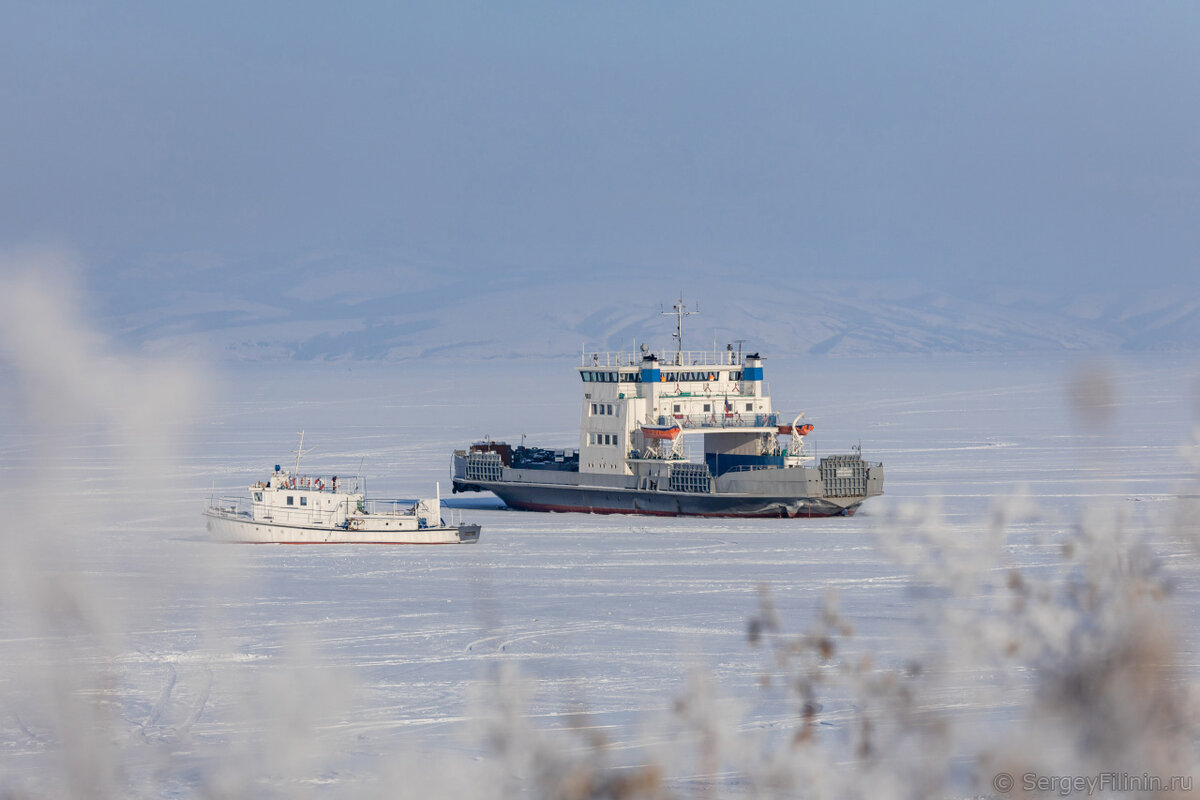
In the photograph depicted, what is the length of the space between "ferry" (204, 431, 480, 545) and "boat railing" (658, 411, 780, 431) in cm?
1085

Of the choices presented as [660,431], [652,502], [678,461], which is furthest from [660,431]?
[652,502]

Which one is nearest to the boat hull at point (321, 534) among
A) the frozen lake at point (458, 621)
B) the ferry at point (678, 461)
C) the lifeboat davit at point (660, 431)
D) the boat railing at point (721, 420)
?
the frozen lake at point (458, 621)

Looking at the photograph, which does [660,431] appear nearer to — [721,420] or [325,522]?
[721,420]

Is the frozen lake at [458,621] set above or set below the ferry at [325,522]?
below

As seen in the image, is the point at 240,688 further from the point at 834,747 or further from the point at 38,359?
the point at 38,359

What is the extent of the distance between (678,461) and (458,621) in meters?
23.8

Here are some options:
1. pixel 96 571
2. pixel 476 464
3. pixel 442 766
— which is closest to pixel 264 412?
pixel 476 464

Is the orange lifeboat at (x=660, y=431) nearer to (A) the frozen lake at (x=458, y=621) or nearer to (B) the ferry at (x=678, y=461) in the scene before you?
(B) the ferry at (x=678, y=461)

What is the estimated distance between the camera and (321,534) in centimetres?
5091

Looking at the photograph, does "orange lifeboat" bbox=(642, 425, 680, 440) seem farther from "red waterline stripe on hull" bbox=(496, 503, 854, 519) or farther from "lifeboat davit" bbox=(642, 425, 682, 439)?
"red waterline stripe on hull" bbox=(496, 503, 854, 519)

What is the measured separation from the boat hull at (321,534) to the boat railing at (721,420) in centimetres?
1105

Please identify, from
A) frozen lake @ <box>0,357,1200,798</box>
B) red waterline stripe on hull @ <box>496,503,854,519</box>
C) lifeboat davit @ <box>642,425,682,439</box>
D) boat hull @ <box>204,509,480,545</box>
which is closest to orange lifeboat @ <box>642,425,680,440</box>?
lifeboat davit @ <box>642,425,682,439</box>

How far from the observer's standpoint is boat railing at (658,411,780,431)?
59188 mm

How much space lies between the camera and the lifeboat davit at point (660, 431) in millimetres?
58281
